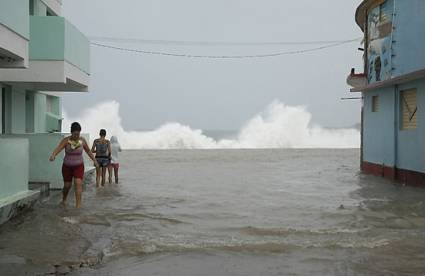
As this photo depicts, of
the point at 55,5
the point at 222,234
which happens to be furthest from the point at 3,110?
the point at 222,234

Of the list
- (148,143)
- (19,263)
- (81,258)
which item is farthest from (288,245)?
(148,143)

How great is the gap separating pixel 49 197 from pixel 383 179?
9.98 m

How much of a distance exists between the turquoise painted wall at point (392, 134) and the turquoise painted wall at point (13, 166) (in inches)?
388

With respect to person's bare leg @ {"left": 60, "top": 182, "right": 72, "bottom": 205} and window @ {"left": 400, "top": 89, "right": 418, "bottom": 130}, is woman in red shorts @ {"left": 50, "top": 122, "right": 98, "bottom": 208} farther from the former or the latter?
window @ {"left": 400, "top": 89, "right": 418, "bottom": 130}

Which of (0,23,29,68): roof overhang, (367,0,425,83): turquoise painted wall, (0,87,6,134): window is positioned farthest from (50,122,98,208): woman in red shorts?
(367,0,425,83): turquoise painted wall

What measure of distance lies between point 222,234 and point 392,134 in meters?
9.98

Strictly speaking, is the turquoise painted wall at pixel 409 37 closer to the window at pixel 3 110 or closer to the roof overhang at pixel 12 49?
the roof overhang at pixel 12 49

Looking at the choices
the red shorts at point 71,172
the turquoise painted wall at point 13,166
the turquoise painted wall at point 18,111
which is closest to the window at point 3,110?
the turquoise painted wall at point 18,111

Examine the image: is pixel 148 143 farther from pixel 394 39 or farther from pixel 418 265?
pixel 418 265

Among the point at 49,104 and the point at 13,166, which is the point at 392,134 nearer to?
the point at 13,166

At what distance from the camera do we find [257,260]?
21.7 ft

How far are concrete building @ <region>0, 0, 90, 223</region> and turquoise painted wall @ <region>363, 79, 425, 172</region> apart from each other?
9031 millimetres

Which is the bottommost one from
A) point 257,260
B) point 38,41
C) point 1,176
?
point 257,260

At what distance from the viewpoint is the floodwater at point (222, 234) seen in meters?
6.32
